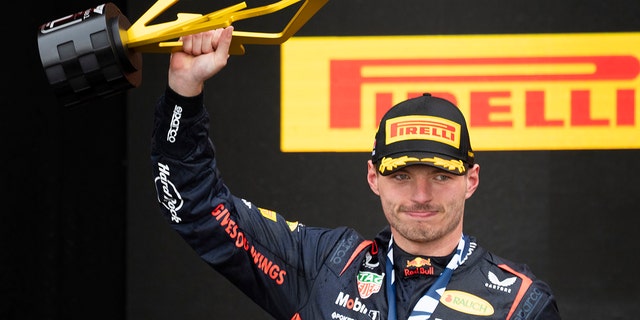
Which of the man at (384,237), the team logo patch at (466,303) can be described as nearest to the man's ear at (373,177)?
the man at (384,237)


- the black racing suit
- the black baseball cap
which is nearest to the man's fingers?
the black racing suit

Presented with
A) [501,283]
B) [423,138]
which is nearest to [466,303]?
[501,283]

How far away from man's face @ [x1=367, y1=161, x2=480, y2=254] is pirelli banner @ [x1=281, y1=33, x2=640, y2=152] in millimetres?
1148

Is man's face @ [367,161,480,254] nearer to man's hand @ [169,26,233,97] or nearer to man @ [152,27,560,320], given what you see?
man @ [152,27,560,320]

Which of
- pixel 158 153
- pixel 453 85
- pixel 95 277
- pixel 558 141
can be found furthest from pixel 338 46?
pixel 158 153

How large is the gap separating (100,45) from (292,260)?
2.15 feet

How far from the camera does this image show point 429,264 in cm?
214

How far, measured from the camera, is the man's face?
2.10 metres

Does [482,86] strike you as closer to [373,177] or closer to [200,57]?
[373,177]

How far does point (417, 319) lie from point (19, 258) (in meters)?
1.50

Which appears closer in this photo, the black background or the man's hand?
the man's hand

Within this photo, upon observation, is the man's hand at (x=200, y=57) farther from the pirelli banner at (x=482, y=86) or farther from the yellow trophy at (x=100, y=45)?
the pirelli banner at (x=482, y=86)

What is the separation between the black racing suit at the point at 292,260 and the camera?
6.89 ft

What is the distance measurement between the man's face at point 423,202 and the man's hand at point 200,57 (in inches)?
16.6
